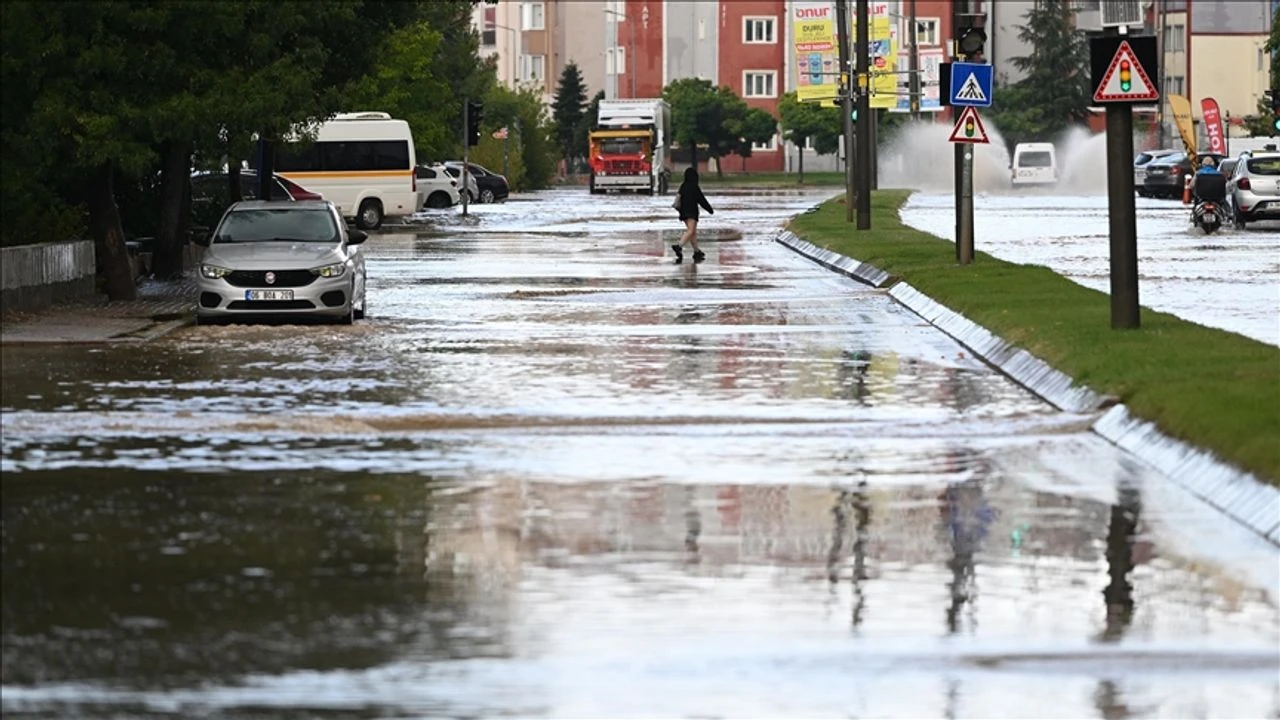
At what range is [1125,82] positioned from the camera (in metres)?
21.9

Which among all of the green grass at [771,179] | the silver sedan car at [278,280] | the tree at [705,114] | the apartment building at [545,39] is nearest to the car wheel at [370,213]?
the silver sedan car at [278,280]

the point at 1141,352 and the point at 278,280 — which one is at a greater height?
the point at 278,280

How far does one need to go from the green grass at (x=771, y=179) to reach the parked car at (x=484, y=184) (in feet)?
81.3

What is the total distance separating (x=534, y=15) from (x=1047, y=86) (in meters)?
35.5

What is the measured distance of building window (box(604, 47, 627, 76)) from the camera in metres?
155

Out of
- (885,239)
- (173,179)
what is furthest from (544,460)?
(885,239)

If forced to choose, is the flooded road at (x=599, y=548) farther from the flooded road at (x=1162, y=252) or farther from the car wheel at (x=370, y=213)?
the car wheel at (x=370, y=213)

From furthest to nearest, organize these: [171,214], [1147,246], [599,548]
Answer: [1147,246] < [171,214] < [599,548]

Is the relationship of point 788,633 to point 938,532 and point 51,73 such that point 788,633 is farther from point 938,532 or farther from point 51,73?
point 51,73

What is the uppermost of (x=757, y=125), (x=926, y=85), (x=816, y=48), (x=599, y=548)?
(x=816, y=48)

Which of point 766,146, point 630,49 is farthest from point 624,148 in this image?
point 630,49

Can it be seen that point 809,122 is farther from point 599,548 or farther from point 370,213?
point 599,548

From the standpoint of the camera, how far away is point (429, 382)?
20516 millimetres

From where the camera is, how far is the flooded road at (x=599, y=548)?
352 inches
